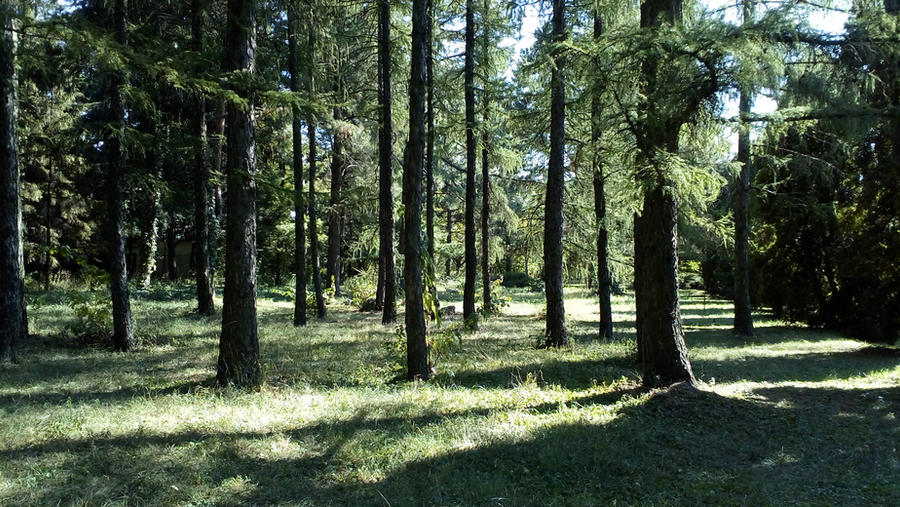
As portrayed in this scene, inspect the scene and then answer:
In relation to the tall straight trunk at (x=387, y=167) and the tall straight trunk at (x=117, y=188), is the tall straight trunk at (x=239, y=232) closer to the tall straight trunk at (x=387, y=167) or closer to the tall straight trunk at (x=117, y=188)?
the tall straight trunk at (x=117, y=188)

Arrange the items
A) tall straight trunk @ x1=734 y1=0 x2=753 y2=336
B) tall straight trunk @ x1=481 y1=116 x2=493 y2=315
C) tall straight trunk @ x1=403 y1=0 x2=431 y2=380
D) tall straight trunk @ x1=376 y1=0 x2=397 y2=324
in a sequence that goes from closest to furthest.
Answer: tall straight trunk @ x1=403 y1=0 x2=431 y2=380, tall straight trunk @ x1=376 y1=0 x2=397 y2=324, tall straight trunk @ x1=481 y1=116 x2=493 y2=315, tall straight trunk @ x1=734 y1=0 x2=753 y2=336

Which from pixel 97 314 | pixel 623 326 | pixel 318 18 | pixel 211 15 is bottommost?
pixel 623 326

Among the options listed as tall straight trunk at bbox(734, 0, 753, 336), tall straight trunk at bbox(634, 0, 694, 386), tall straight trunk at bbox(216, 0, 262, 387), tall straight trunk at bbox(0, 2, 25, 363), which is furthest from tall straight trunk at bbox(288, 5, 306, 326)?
tall straight trunk at bbox(734, 0, 753, 336)

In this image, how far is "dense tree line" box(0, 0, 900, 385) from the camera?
7.62m

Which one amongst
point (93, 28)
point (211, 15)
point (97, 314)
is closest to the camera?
point (93, 28)

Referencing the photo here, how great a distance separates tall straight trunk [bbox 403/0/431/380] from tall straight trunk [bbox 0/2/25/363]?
6.84 metres

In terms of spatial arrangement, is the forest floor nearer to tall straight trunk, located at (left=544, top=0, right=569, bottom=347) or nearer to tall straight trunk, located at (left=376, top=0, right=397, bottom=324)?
tall straight trunk, located at (left=544, top=0, right=569, bottom=347)

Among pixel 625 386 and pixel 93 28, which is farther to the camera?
pixel 625 386

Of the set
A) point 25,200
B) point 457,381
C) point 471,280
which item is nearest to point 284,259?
point 25,200

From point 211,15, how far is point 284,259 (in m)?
23.5

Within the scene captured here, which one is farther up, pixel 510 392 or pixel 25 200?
pixel 25 200

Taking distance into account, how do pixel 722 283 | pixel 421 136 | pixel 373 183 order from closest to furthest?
pixel 421 136 → pixel 373 183 → pixel 722 283

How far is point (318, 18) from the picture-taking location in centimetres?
1066

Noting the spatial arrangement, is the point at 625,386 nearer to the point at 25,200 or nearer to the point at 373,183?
the point at 373,183
